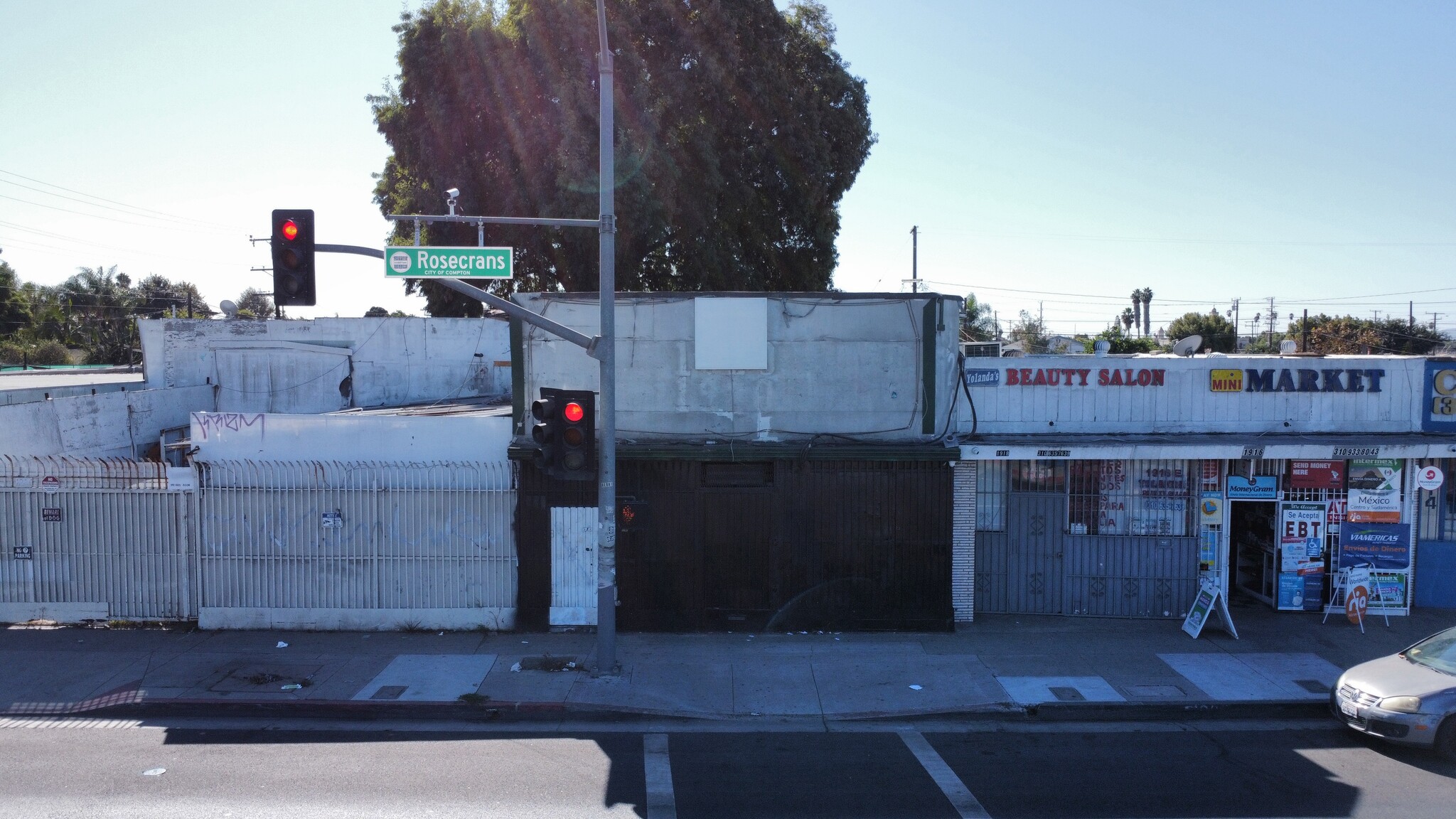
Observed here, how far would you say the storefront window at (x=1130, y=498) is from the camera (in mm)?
13172

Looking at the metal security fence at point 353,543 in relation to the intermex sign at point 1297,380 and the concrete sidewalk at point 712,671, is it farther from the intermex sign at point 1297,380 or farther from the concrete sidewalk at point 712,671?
the intermex sign at point 1297,380

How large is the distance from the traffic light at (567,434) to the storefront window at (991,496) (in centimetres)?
618

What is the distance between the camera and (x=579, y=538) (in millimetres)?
12414

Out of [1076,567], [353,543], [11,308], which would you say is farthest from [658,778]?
[11,308]

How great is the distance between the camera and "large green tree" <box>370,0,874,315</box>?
23422 mm

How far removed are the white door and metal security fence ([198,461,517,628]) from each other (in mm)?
589

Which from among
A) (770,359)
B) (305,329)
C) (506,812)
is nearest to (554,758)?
(506,812)

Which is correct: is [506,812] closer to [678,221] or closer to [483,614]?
[483,614]

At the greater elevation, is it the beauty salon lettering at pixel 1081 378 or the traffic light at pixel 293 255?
the traffic light at pixel 293 255

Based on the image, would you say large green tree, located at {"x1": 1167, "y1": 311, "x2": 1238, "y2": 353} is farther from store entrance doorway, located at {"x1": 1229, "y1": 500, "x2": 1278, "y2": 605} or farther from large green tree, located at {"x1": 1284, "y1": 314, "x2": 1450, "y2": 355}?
store entrance doorway, located at {"x1": 1229, "y1": 500, "x2": 1278, "y2": 605}

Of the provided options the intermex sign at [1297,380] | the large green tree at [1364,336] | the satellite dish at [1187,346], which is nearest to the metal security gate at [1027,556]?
the intermex sign at [1297,380]

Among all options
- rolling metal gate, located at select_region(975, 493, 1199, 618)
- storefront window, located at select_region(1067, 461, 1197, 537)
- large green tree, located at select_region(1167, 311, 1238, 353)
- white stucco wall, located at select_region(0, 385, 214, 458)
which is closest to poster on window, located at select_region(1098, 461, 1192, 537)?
storefront window, located at select_region(1067, 461, 1197, 537)

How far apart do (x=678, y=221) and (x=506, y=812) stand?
2001 centimetres

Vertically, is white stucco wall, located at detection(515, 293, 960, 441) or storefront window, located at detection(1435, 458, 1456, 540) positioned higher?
white stucco wall, located at detection(515, 293, 960, 441)
